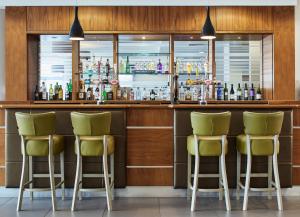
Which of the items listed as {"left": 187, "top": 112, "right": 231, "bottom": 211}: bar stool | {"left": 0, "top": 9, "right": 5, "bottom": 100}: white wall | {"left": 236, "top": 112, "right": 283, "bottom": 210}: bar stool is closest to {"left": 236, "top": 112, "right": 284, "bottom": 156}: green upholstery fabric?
{"left": 236, "top": 112, "right": 283, "bottom": 210}: bar stool

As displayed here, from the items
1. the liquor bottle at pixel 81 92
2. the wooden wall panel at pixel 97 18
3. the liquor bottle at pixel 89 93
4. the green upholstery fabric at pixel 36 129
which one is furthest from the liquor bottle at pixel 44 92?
the green upholstery fabric at pixel 36 129

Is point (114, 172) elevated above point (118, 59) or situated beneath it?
situated beneath

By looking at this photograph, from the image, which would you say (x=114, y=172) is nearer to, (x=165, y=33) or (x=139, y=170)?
(x=139, y=170)

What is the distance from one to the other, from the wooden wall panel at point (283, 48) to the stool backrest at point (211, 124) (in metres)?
3.12

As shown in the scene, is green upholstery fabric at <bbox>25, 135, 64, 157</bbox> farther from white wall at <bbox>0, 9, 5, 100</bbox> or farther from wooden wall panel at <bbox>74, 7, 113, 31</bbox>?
white wall at <bbox>0, 9, 5, 100</bbox>

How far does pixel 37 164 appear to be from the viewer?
540cm

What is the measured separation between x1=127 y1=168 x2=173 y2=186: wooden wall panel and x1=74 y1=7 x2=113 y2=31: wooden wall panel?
3075mm

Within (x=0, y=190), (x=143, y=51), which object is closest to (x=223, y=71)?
(x=143, y=51)

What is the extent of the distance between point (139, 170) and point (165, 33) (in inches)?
119

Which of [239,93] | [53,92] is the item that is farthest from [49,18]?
[239,93]

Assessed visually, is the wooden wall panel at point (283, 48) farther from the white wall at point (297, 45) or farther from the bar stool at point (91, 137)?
the bar stool at point (91, 137)

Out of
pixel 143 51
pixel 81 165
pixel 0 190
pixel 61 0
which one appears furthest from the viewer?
pixel 143 51

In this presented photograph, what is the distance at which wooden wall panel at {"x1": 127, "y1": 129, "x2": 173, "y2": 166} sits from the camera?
5488mm

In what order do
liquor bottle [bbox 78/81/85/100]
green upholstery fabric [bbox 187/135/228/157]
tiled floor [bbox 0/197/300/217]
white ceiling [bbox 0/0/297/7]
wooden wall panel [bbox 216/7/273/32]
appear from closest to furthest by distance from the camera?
tiled floor [bbox 0/197/300/217] → green upholstery fabric [bbox 187/135/228/157] → white ceiling [bbox 0/0/297/7] → wooden wall panel [bbox 216/7/273/32] → liquor bottle [bbox 78/81/85/100]
